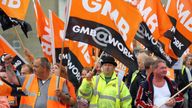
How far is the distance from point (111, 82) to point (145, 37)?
1.09 meters

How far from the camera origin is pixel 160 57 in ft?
30.7

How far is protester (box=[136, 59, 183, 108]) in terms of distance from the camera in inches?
336

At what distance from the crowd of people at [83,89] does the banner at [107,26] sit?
485 millimetres

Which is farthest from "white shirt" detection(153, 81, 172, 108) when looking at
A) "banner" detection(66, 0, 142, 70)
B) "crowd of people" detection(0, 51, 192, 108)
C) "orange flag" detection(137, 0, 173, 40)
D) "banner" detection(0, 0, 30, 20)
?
"banner" detection(0, 0, 30, 20)

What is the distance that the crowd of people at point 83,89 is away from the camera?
322 inches

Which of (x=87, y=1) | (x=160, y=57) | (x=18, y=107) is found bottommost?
(x=18, y=107)

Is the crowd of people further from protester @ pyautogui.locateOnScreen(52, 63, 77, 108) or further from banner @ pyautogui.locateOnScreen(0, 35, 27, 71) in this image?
banner @ pyautogui.locateOnScreen(0, 35, 27, 71)

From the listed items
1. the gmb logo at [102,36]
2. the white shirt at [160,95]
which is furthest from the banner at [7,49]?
the white shirt at [160,95]

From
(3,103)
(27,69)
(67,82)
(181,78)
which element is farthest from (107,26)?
(181,78)

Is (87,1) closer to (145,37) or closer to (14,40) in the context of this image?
(145,37)

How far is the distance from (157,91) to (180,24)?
234 centimetres

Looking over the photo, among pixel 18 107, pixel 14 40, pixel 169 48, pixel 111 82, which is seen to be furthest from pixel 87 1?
pixel 14 40

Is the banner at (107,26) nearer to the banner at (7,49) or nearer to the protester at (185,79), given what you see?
the banner at (7,49)

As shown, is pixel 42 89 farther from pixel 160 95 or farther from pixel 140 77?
pixel 140 77
